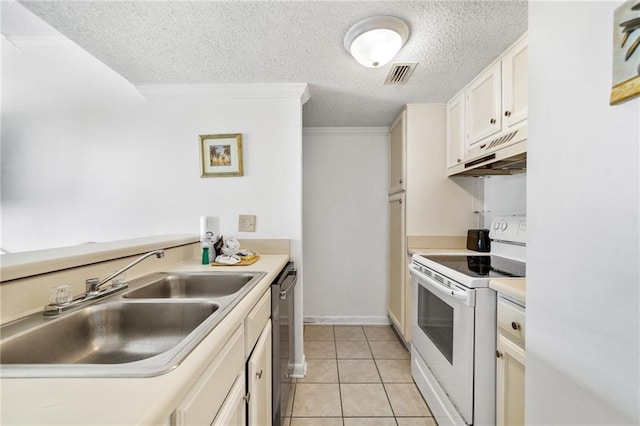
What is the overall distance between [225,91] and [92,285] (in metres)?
1.61

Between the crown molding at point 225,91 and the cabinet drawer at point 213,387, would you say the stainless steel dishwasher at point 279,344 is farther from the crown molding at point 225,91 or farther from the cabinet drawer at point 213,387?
the crown molding at point 225,91

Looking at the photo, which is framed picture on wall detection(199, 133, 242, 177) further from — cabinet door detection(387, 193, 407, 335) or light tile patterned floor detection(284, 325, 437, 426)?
light tile patterned floor detection(284, 325, 437, 426)

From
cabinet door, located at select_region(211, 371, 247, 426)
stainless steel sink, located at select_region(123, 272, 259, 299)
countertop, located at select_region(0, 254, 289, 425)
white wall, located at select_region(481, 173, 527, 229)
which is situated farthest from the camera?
white wall, located at select_region(481, 173, 527, 229)

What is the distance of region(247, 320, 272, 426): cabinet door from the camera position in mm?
950

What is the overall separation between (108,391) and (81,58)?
2664mm

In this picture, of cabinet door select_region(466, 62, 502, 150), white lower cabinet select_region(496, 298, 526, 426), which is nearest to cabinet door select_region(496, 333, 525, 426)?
white lower cabinet select_region(496, 298, 526, 426)

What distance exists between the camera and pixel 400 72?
175cm

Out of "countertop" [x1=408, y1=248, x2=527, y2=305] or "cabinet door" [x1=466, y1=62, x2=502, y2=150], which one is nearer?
"countertop" [x1=408, y1=248, x2=527, y2=305]

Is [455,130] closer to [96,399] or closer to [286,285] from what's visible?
[286,285]

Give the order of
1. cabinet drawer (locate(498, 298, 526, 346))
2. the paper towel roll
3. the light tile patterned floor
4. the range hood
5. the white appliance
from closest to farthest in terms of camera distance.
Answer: cabinet drawer (locate(498, 298, 526, 346)) < the white appliance < the range hood < the light tile patterned floor < the paper towel roll

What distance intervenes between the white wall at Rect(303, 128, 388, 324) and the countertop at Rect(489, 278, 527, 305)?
174 cm

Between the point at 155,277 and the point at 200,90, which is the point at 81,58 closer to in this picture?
the point at 200,90

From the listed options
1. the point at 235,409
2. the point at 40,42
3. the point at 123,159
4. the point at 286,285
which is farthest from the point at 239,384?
the point at 40,42

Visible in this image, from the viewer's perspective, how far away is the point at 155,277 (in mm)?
1253
